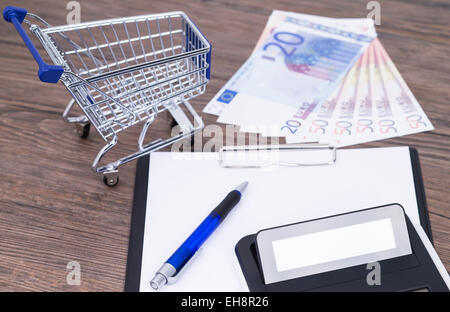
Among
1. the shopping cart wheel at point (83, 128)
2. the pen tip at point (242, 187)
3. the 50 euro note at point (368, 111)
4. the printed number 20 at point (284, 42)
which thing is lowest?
the pen tip at point (242, 187)

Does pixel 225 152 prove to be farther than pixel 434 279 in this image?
Yes

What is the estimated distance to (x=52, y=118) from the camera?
90cm

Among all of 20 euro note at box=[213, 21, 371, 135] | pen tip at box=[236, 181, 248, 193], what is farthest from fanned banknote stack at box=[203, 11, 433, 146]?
pen tip at box=[236, 181, 248, 193]

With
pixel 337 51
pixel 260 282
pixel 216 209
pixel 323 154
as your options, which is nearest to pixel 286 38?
pixel 337 51

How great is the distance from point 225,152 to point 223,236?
0.17 m

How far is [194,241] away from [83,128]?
12.1 inches

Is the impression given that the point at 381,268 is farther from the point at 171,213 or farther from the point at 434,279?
the point at 171,213

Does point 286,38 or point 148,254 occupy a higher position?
point 286,38

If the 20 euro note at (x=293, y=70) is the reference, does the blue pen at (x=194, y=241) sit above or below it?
below

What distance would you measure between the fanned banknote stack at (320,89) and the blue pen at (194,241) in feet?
0.57

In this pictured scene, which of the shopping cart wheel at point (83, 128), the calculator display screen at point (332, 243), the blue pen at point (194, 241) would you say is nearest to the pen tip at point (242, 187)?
the blue pen at point (194, 241)

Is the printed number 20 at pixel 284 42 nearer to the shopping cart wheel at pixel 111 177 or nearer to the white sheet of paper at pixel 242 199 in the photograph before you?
the white sheet of paper at pixel 242 199

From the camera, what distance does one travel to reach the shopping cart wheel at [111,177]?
0.79 m

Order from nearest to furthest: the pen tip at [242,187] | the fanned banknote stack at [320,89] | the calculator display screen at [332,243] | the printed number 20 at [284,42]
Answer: the calculator display screen at [332,243] → the pen tip at [242,187] → the fanned banknote stack at [320,89] → the printed number 20 at [284,42]
